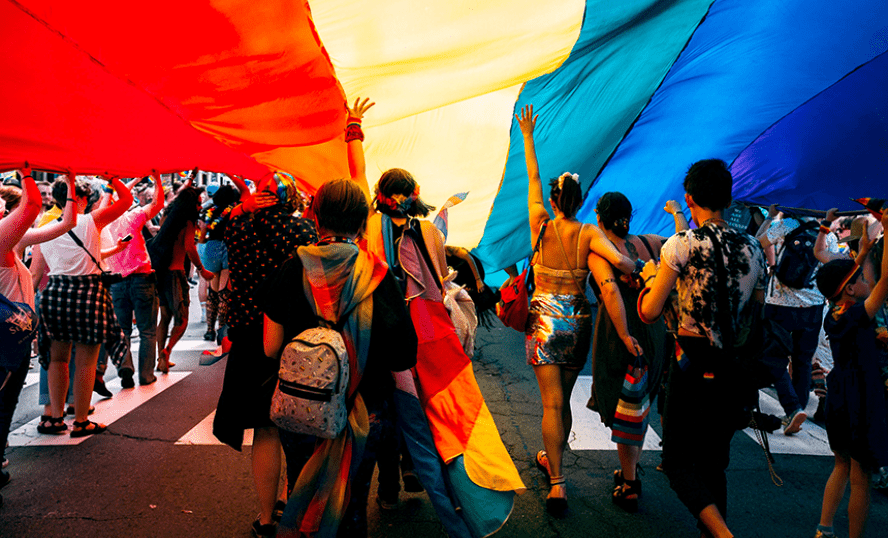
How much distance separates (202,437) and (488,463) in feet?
9.33

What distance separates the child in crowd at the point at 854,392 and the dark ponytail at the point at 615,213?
109cm

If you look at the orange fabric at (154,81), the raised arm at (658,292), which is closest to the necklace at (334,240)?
the orange fabric at (154,81)

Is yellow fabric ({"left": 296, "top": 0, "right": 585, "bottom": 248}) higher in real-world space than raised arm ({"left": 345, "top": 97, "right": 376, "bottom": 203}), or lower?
higher

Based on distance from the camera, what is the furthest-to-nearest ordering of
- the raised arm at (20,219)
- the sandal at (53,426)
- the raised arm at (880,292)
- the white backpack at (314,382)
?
the sandal at (53,426) < the raised arm at (20,219) < the raised arm at (880,292) < the white backpack at (314,382)

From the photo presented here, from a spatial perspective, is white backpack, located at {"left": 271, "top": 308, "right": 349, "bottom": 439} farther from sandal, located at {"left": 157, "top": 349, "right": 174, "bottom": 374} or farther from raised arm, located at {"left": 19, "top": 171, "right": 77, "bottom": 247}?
sandal, located at {"left": 157, "top": 349, "right": 174, "bottom": 374}

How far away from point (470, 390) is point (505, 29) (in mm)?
1960

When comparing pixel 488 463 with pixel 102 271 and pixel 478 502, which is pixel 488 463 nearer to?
pixel 478 502

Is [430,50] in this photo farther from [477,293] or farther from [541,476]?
[541,476]

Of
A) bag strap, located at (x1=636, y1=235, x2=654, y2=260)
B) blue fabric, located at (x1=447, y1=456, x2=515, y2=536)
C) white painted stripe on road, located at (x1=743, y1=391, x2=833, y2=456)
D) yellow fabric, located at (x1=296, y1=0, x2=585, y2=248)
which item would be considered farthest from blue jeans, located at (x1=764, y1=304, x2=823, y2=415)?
blue fabric, located at (x1=447, y1=456, x2=515, y2=536)

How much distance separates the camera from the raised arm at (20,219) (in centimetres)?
292

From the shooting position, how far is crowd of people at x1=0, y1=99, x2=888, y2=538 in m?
2.18

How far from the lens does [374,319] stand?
2.20m

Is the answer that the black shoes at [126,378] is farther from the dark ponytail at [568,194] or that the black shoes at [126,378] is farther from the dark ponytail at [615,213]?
the dark ponytail at [615,213]

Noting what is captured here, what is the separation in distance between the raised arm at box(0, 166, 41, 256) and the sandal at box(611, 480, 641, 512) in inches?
153
